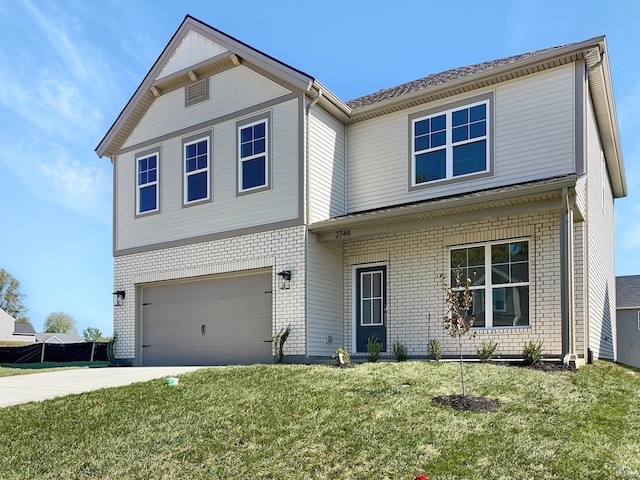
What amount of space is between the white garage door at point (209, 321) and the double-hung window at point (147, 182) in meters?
2.06

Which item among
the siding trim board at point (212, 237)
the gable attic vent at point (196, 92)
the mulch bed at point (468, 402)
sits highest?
the gable attic vent at point (196, 92)

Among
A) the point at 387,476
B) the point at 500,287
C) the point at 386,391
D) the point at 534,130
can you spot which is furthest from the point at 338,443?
the point at 534,130

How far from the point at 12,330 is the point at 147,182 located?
153 ft

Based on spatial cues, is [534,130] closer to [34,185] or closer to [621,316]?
[621,316]

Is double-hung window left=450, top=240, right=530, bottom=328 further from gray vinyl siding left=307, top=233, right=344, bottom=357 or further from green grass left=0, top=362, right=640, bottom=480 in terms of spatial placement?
gray vinyl siding left=307, top=233, right=344, bottom=357

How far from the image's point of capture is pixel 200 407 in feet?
24.0

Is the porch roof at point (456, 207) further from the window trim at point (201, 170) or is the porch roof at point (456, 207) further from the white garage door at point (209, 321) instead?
the window trim at point (201, 170)

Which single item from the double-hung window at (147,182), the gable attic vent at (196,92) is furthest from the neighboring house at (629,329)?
the double-hung window at (147,182)

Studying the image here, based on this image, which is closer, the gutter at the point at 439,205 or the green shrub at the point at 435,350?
the gutter at the point at 439,205

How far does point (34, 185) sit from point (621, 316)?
25.3 metres

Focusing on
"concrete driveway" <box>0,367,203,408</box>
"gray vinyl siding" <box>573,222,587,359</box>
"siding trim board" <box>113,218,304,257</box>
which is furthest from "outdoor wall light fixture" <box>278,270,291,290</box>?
"gray vinyl siding" <box>573,222,587,359</box>

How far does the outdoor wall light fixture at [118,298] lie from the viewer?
14953 millimetres

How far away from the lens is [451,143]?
12.1 m

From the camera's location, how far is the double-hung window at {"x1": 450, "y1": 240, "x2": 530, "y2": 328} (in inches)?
427
